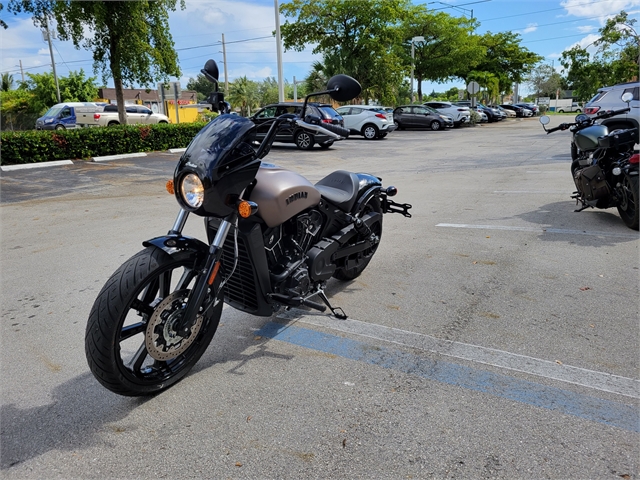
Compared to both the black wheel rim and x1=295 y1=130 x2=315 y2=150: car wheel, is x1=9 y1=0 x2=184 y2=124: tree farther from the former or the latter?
the black wheel rim

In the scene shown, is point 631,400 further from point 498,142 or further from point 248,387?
point 498,142

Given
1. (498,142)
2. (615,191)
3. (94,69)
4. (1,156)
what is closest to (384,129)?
(498,142)

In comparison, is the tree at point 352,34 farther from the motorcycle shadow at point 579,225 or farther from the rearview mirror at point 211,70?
the rearview mirror at point 211,70

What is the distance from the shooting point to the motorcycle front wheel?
8.30 ft

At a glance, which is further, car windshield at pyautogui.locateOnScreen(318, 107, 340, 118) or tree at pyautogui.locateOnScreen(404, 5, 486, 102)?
tree at pyautogui.locateOnScreen(404, 5, 486, 102)

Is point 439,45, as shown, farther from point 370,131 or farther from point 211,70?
point 211,70

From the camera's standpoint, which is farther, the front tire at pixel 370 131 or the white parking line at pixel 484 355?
the front tire at pixel 370 131

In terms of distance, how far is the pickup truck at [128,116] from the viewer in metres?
25.5

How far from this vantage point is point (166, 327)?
2.78 m

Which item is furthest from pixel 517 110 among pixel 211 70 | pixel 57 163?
pixel 211 70

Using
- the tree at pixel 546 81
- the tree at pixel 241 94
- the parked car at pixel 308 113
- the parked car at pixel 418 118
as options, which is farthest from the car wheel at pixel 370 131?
the tree at pixel 546 81

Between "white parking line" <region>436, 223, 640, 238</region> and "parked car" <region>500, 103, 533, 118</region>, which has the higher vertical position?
"parked car" <region>500, 103, 533, 118</region>

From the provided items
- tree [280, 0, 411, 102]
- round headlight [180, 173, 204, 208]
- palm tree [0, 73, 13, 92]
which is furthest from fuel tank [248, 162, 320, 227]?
palm tree [0, 73, 13, 92]

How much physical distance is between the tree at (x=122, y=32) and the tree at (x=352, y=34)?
16.9m
